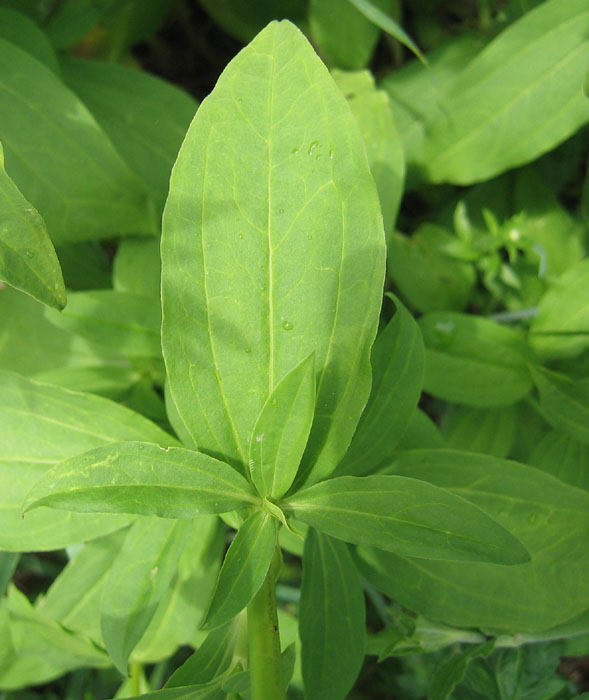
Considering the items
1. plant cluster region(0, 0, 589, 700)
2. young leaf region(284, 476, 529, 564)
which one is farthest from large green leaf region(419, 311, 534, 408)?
young leaf region(284, 476, 529, 564)

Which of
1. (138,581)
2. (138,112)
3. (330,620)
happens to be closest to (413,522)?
(330,620)

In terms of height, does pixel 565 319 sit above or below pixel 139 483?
below

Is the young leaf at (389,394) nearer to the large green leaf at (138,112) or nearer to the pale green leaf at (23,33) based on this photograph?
the large green leaf at (138,112)

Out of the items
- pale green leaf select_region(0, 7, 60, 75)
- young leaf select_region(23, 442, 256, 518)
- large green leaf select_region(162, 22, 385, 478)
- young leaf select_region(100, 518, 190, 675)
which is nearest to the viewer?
young leaf select_region(23, 442, 256, 518)

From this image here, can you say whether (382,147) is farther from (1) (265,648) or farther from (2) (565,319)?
(1) (265,648)

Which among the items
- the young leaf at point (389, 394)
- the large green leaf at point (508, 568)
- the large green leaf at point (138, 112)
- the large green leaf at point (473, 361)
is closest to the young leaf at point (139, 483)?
the young leaf at point (389, 394)

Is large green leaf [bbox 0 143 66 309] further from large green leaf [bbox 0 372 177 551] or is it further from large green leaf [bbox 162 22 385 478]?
large green leaf [bbox 0 372 177 551]
